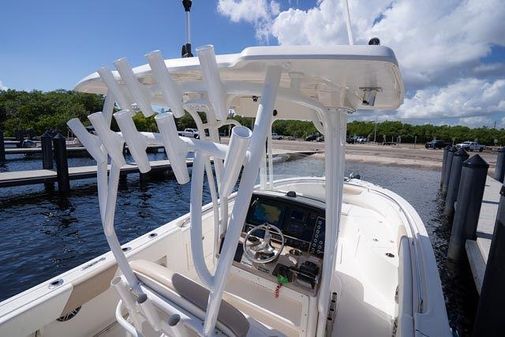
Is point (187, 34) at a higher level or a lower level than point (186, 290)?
higher

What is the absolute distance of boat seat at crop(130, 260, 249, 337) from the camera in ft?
5.05

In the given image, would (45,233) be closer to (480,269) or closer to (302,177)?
(302,177)

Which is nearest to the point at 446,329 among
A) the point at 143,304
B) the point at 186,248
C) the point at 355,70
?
the point at 355,70

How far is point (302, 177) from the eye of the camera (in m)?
5.80

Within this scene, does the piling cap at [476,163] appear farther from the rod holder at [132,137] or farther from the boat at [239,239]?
the rod holder at [132,137]

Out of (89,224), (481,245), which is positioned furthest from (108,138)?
(89,224)

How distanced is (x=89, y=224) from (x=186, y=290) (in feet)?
27.8

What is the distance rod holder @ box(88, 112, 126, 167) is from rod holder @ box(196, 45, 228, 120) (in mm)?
536

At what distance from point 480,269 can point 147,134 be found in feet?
18.7

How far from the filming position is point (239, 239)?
5.93 feet

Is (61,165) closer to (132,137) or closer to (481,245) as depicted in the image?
(132,137)

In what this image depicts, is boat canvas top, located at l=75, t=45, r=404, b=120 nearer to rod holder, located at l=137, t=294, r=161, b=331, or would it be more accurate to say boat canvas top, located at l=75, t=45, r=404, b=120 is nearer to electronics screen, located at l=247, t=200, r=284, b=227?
rod holder, located at l=137, t=294, r=161, b=331

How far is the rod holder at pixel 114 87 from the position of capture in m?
1.42

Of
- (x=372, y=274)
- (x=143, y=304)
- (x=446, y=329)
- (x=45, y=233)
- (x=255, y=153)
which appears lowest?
(x=45, y=233)
